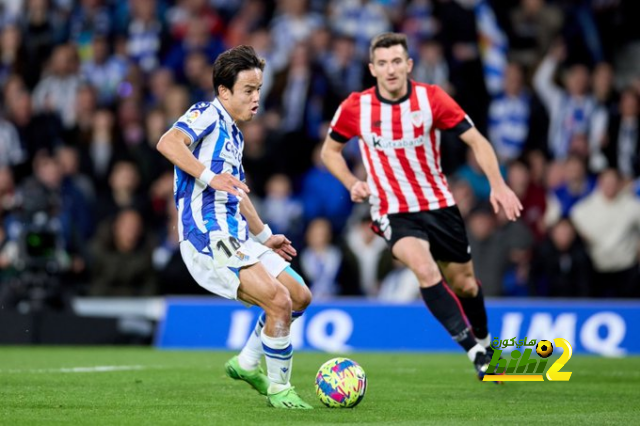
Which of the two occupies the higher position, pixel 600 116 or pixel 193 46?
pixel 193 46

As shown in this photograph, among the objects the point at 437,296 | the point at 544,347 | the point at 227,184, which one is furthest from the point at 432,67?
the point at 227,184

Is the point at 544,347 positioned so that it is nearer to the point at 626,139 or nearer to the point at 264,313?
the point at 264,313

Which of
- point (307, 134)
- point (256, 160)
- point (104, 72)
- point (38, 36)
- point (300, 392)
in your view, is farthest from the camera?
point (38, 36)

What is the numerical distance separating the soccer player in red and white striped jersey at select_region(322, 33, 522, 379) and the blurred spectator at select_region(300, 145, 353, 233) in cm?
622

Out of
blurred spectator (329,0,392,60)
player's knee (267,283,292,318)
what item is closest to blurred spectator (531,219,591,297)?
blurred spectator (329,0,392,60)

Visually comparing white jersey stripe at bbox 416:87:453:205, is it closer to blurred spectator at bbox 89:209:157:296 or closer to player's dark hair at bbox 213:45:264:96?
player's dark hair at bbox 213:45:264:96

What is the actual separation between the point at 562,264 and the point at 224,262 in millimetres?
8185

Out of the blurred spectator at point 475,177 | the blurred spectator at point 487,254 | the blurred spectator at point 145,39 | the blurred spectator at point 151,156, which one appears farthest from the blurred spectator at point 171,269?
the blurred spectator at point 475,177

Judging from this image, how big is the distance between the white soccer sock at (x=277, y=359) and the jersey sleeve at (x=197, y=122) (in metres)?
1.36

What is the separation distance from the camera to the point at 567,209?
1581cm

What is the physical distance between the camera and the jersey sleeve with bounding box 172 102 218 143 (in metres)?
7.74

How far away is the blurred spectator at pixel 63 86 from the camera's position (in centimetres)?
1809

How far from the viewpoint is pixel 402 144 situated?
1002 centimetres

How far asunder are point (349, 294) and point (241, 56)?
8153 mm
